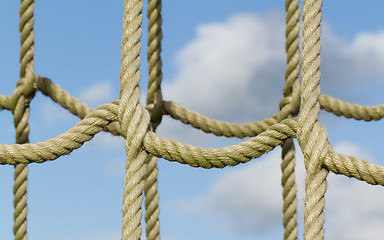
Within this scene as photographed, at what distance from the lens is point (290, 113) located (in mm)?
1251

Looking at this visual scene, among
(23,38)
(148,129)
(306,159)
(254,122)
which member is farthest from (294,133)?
(23,38)

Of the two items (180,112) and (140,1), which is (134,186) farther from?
(180,112)

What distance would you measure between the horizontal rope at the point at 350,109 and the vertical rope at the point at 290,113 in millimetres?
243

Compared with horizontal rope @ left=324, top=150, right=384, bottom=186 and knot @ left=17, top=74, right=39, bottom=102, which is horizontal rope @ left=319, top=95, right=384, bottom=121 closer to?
horizontal rope @ left=324, top=150, right=384, bottom=186

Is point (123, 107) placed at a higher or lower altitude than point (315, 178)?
higher

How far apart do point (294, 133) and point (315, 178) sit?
0.09 m

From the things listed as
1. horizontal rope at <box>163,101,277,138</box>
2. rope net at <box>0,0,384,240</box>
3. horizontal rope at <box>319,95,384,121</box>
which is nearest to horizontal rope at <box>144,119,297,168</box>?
rope net at <box>0,0,384,240</box>

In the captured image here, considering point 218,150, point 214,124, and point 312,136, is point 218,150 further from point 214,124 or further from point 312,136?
point 214,124

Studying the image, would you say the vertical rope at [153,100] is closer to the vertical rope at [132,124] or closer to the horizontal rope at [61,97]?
the horizontal rope at [61,97]

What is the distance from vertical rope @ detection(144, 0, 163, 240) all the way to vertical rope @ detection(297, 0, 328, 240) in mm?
421

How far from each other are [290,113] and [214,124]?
8.8 inches

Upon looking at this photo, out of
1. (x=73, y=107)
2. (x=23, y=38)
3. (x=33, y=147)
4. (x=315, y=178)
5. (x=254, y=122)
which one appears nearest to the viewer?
(x=315, y=178)

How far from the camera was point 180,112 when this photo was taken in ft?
4.40

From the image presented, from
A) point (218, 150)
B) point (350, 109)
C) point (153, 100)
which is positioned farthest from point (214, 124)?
point (218, 150)
